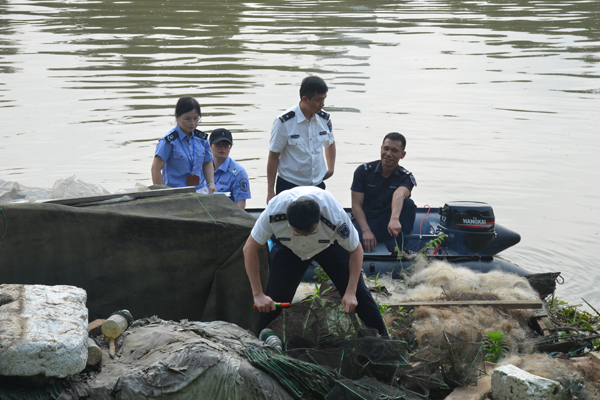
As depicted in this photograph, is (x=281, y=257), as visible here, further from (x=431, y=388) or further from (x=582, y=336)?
(x=582, y=336)

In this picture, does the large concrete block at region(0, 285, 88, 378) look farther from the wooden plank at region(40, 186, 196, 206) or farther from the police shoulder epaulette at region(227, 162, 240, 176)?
the police shoulder epaulette at region(227, 162, 240, 176)

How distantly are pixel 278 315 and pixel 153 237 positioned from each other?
38.3 inches

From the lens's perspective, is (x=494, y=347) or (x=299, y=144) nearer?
(x=494, y=347)

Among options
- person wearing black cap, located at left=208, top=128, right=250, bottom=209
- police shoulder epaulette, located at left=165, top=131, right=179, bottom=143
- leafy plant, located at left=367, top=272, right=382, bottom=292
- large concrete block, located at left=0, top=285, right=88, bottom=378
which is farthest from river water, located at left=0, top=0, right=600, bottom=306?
large concrete block, located at left=0, top=285, right=88, bottom=378

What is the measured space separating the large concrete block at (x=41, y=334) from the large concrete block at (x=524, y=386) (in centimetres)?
231

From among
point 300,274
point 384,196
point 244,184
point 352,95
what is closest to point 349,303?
point 300,274

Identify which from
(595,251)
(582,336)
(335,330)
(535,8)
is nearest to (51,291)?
(335,330)

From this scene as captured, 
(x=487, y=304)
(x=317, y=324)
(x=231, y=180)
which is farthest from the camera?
(x=231, y=180)

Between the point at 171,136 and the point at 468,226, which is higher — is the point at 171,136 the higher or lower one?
the higher one

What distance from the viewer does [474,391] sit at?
3.79 meters

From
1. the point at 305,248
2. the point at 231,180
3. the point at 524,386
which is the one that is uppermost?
the point at 305,248

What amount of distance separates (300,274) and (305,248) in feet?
0.96

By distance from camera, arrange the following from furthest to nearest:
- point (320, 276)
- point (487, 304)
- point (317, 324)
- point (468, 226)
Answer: point (468, 226) < point (320, 276) < point (487, 304) < point (317, 324)

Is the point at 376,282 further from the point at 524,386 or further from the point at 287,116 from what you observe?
the point at 524,386
